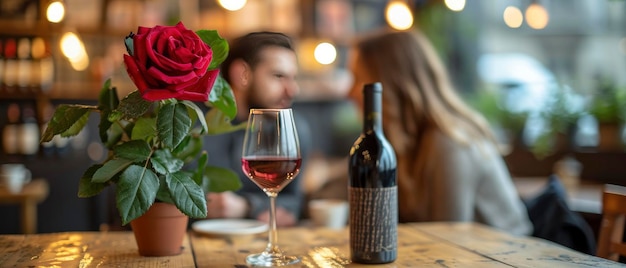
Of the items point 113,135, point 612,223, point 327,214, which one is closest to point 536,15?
point 327,214

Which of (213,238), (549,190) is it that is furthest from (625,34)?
(213,238)

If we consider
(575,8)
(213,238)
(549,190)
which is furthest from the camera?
(575,8)

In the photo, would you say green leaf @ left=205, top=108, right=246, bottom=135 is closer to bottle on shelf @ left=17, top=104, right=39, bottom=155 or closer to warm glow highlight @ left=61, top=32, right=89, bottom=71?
warm glow highlight @ left=61, top=32, right=89, bottom=71

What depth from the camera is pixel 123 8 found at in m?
4.63

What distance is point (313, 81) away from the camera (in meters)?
5.22

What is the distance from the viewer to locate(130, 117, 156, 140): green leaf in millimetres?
1229

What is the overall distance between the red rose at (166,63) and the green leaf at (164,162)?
0.45 feet

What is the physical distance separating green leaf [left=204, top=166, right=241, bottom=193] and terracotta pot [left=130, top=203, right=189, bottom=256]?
0.35 feet

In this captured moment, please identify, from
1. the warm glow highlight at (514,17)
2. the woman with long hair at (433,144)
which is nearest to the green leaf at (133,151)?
the woman with long hair at (433,144)

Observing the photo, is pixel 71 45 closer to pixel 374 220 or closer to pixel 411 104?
pixel 411 104

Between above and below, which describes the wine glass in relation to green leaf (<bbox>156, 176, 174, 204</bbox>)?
→ above

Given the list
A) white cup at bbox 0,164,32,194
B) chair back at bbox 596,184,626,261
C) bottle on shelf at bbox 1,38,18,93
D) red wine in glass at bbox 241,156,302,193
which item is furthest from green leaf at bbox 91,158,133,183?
bottle on shelf at bbox 1,38,18,93

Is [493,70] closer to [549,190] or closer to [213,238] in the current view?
[549,190]

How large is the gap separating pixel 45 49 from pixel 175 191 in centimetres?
375
